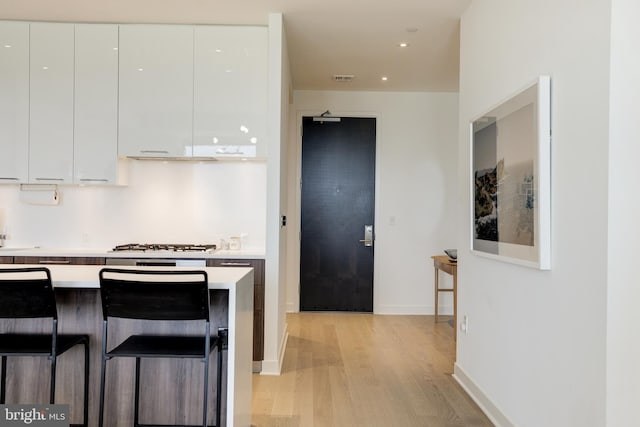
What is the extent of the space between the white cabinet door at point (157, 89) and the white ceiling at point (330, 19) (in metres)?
0.14

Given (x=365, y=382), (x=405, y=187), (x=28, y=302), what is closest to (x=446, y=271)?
(x=405, y=187)

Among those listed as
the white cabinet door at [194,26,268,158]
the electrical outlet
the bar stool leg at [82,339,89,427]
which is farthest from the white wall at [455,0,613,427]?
the bar stool leg at [82,339,89,427]

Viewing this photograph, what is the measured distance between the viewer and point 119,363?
2314 millimetres

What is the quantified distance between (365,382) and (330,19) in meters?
2.78

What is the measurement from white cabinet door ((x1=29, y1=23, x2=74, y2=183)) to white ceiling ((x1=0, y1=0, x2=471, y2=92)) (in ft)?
0.72

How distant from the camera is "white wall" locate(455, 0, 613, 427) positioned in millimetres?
1707

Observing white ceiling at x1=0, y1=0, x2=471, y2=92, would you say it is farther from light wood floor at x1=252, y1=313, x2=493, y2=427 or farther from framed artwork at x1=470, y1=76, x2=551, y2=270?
light wood floor at x1=252, y1=313, x2=493, y2=427

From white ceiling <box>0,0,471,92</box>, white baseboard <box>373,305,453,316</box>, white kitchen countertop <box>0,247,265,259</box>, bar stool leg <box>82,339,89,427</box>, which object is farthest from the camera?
white baseboard <box>373,305,453,316</box>

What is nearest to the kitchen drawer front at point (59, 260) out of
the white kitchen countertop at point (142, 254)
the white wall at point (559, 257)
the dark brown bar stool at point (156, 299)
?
the white kitchen countertop at point (142, 254)

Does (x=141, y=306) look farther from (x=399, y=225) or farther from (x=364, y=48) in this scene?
(x=399, y=225)

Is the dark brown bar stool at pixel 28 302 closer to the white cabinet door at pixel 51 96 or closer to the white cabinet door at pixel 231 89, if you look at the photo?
the white cabinet door at pixel 231 89

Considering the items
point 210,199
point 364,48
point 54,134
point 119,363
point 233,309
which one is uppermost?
point 364,48

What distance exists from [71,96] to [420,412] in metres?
3.61

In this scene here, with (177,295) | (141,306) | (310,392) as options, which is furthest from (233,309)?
(310,392)
